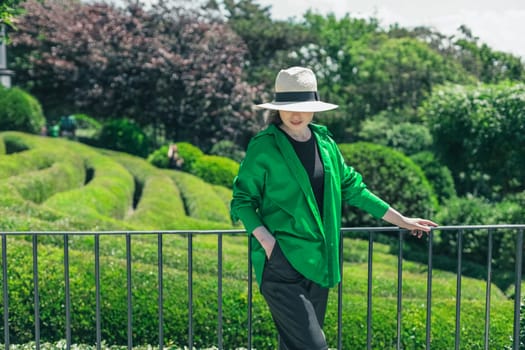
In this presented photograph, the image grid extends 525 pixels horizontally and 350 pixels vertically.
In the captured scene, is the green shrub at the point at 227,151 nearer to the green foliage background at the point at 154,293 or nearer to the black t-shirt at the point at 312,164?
the green foliage background at the point at 154,293

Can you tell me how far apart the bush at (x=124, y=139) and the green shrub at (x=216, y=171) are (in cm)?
311

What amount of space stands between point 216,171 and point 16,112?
212 inches

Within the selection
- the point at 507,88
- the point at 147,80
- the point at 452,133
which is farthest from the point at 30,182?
the point at 147,80

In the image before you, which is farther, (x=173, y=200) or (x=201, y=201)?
(x=201, y=201)

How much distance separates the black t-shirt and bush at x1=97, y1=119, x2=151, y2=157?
63.7ft

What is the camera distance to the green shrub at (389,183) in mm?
15469

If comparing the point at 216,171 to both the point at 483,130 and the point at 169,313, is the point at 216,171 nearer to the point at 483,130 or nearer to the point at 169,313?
the point at 483,130

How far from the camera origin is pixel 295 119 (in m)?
3.05

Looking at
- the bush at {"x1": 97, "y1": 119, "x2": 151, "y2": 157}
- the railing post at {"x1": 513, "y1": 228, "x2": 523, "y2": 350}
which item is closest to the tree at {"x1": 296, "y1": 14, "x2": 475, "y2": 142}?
the bush at {"x1": 97, "y1": 119, "x2": 151, "y2": 157}

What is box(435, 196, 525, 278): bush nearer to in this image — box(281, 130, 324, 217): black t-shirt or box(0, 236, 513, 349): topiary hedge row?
box(0, 236, 513, 349): topiary hedge row

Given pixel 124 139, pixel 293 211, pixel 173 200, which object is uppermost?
pixel 293 211

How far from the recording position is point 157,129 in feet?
88.3

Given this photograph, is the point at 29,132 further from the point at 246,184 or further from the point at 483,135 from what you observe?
the point at 246,184

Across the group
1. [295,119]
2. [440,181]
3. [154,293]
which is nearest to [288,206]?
[295,119]
